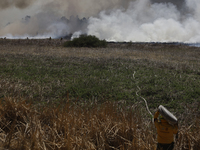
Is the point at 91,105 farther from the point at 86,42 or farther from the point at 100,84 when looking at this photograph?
the point at 86,42

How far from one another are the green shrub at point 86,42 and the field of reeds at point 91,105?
12791 mm

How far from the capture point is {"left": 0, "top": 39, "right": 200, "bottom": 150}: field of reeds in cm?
234

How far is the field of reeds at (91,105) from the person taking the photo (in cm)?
234

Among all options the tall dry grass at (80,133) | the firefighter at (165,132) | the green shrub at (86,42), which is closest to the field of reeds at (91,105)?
the tall dry grass at (80,133)

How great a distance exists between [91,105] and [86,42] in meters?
18.6

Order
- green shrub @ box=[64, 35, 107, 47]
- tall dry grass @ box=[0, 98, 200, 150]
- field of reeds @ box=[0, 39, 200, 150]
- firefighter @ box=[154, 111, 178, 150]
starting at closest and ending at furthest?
1. firefighter @ box=[154, 111, 178, 150]
2. tall dry grass @ box=[0, 98, 200, 150]
3. field of reeds @ box=[0, 39, 200, 150]
4. green shrub @ box=[64, 35, 107, 47]

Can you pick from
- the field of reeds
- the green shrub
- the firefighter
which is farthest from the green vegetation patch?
the green shrub

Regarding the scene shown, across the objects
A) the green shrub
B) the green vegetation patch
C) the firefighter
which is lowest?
the green vegetation patch

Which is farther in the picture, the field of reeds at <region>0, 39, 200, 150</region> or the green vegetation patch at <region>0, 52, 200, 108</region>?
the green vegetation patch at <region>0, 52, 200, 108</region>

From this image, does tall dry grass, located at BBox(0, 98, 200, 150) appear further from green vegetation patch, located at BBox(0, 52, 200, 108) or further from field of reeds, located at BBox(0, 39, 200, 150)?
green vegetation patch, located at BBox(0, 52, 200, 108)

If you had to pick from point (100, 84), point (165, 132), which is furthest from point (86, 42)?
point (165, 132)

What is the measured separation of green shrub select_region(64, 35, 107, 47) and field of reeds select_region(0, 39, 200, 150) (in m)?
12.8

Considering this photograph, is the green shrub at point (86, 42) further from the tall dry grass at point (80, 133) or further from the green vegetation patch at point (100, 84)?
the tall dry grass at point (80, 133)

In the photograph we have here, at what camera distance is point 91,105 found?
427cm
